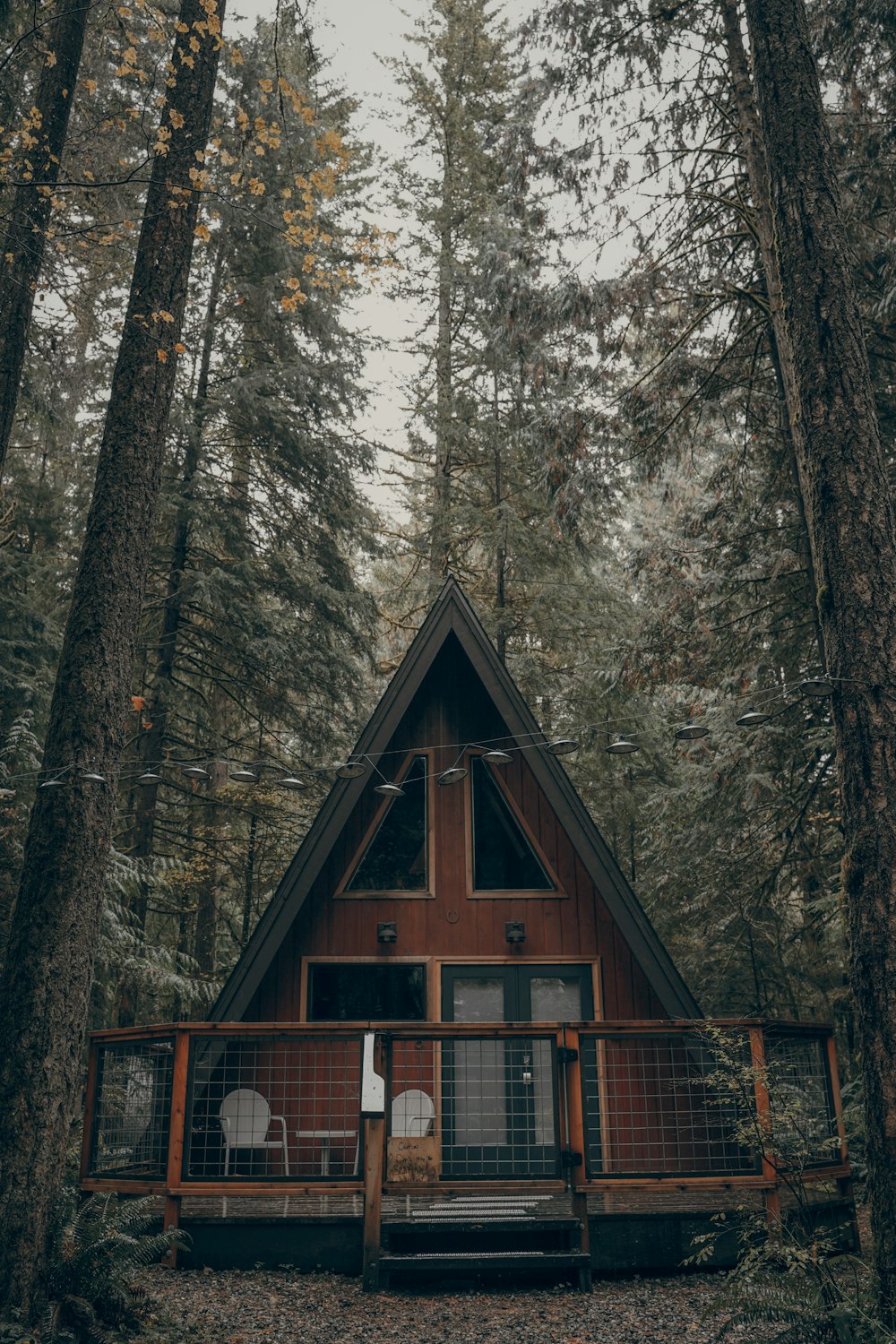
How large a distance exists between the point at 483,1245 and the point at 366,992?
3.07 meters

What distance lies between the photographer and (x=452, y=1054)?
28.2 feet

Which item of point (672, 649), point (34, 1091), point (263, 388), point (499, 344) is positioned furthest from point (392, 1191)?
point (263, 388)

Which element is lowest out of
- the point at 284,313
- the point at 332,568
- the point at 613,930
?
the point at 613,930

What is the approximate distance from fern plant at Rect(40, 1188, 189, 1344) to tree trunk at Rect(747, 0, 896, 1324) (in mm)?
3709

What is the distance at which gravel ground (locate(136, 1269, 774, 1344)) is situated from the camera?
5.48 metres

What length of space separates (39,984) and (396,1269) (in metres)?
2.97

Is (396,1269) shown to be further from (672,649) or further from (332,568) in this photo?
(332,568)

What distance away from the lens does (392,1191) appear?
665cm

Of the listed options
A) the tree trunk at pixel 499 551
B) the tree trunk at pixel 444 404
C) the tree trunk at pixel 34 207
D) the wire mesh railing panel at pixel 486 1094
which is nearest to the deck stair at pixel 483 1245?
the wire mesh railing panel at pixel 486 1094

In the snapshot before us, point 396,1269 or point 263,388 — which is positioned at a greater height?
point 263,388

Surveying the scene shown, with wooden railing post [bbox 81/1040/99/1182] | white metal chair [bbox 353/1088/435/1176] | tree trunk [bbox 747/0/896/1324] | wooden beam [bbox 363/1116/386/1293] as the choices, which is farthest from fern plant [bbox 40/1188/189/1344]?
tree trunk [bbox 747/0/896/1324]

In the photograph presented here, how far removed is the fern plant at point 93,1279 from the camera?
5.04 m

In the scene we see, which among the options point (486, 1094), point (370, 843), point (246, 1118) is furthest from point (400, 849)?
point (246, 1118)

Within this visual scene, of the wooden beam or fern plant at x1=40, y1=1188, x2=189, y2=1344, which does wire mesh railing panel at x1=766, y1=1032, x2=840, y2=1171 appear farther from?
fern plant at x1=40, y1=1188, x2=189, y2=1344
